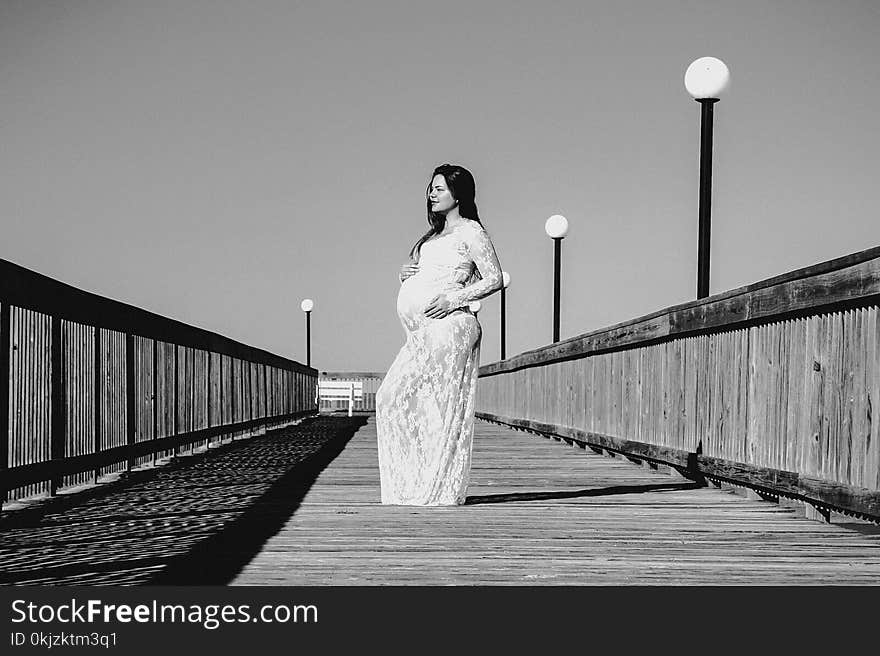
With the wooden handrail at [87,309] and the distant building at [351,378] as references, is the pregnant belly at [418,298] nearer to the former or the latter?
the wooden handrail at [87,309]

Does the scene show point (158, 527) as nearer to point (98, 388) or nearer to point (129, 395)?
point (98, 388)

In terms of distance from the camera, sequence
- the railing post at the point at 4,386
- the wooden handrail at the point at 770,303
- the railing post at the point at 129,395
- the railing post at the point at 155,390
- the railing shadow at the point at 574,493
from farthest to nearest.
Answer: the railing post at the point at 155,390 → the railing post at the point at 129,395 → the railing shadow at the point at 574,493 → the railing post at the point at 4,386 → the wooden handrail at the point at 770,303

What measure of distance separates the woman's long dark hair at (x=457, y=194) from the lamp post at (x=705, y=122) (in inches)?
112

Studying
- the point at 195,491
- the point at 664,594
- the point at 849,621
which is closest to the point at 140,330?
the point at 195,491

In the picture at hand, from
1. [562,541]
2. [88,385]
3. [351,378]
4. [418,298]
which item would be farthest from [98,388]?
[351,378]

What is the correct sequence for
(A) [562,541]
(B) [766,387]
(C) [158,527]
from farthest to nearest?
1. (B) [766,387]
2. (C) [158,527]
3. (A) [562,541]

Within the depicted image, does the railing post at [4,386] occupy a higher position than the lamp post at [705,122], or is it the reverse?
the lamp post at [705,122]

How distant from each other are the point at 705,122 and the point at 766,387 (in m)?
3.65

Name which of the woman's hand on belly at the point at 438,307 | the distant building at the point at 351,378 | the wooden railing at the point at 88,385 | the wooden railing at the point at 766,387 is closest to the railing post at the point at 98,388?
the wooden railing at the point at 88,385

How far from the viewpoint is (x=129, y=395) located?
8.72m

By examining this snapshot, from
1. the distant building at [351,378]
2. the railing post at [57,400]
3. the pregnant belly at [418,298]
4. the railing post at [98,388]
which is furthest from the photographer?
the distant building at [351,378]

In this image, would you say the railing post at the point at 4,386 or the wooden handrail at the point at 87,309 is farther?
the wooden handrail at the point at 87,309

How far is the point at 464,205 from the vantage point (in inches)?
284

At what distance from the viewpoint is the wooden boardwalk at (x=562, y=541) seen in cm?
457
